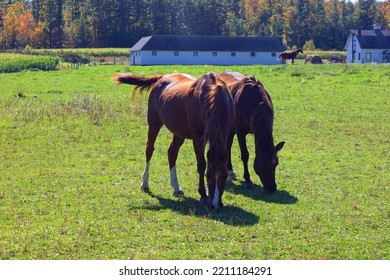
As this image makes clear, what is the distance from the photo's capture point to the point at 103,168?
10805 millimetres

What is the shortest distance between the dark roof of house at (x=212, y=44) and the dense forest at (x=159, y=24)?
33561mm

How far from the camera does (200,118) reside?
7.89 m

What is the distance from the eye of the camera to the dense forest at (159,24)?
351ft

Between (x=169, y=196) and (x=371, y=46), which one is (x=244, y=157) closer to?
(x=169, y=196)

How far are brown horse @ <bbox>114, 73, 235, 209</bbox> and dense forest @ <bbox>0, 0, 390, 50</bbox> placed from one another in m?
99.2

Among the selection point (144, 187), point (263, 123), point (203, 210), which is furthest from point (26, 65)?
point (203, 210)

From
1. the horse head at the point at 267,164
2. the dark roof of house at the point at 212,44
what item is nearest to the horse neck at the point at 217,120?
the horse head at the point at 267,164

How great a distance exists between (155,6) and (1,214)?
105434 mm

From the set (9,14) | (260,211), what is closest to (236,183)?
(260,211)

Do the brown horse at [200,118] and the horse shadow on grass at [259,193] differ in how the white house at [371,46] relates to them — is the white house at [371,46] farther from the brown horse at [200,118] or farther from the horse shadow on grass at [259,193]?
the brown horse at [200,118]

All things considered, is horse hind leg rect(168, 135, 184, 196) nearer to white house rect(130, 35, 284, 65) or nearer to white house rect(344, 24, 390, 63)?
white house rect(130, 35, 284, 65)

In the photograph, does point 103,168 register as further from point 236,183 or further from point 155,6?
point 155,6

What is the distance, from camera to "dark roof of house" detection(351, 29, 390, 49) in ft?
251

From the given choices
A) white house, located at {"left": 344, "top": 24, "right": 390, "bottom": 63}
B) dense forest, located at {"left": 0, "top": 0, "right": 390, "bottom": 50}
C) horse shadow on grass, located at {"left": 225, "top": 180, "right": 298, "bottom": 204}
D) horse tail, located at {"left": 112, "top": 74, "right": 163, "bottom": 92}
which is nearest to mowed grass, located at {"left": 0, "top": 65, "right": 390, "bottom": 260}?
horse shadow on grass, located at {"left": 225, "top": 180, "right": 298, "bottom": 204}
